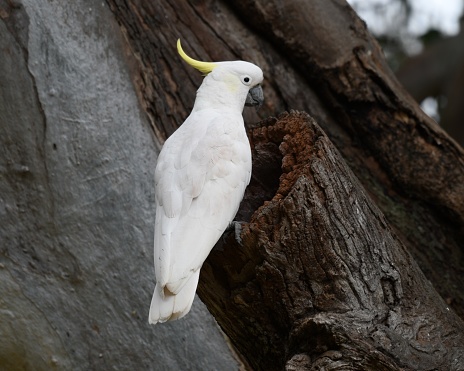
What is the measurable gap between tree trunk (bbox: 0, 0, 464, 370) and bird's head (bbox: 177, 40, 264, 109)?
1.02ft

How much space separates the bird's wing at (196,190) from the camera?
2.26 m

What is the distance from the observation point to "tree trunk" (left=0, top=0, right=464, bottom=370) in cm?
218

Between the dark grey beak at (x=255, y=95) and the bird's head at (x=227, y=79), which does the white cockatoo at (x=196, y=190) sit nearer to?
the bird's head at (x=227, y=79)

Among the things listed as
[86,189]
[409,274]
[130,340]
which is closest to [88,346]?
[130,340]

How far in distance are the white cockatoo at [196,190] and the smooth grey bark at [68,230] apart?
17.5 inches

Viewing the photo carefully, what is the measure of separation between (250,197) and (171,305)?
2.01 ft

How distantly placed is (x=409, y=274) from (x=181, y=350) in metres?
0.96

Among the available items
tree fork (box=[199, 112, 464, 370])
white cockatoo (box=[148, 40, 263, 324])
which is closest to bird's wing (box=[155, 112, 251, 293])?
white cockatoo (box=[148, 40, 263, 324])

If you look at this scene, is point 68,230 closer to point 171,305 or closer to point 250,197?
point 250,197

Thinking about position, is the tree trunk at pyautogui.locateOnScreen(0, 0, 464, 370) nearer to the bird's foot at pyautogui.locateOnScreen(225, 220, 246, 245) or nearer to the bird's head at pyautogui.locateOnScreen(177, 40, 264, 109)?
the bird's foot at pyautogui.locateOnScreen(225, 220, 246, 245)

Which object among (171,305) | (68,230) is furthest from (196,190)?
(68,230)

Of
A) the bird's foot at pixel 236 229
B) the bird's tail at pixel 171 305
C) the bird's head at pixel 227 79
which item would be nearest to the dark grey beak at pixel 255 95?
the bird's head at pixel 227 79

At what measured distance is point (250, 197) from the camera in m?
2.69

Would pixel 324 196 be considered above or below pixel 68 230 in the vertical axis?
above
